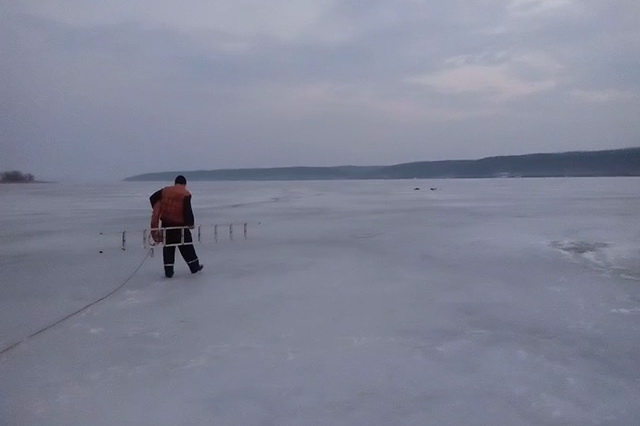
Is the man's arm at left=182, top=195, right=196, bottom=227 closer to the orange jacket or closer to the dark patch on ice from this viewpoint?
the orange jacket

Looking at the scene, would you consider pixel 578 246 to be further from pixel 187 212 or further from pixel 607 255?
pixel 187 212

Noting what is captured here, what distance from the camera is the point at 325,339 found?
145 inches

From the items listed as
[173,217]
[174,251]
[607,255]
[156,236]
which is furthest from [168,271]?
[607,255]

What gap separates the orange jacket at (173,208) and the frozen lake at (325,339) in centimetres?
62

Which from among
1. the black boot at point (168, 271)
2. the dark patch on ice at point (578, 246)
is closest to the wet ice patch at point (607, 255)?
the dark patch on ice at point (578, 246)

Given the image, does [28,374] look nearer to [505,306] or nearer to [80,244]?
[505,306]

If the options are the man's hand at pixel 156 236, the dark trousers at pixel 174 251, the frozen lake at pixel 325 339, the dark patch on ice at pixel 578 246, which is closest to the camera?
the frozen lake at pixel 325 339

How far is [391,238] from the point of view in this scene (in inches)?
376

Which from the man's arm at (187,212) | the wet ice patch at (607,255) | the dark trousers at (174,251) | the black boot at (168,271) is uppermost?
the man's arm at (187,212)

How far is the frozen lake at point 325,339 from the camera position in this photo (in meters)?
2.66

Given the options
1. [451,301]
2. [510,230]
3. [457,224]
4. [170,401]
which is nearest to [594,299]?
[451,301]

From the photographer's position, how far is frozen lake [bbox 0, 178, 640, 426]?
2.66 m

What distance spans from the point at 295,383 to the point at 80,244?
271 inches

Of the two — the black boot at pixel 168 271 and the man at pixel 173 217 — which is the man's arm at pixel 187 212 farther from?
the black boot at pixel 168 271
